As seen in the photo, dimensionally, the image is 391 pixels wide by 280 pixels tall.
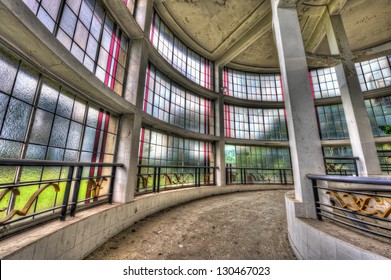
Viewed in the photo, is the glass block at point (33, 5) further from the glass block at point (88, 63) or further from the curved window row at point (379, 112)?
the curved window row at point (379, 112)

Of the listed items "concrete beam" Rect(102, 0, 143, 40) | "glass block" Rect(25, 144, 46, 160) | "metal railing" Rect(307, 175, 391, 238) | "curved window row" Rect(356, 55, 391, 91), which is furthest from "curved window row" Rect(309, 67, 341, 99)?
"glass block" Rect(25, 144, 46, 160)

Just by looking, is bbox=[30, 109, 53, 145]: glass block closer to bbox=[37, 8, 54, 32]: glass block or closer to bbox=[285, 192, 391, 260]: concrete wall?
bbox=[37, 8, 54, 32]: glass block

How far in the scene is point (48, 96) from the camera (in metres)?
2.15

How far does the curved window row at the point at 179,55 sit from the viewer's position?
5240 millimetres

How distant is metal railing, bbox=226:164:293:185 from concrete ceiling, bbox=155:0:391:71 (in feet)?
17.9

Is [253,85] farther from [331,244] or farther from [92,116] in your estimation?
[331,244]

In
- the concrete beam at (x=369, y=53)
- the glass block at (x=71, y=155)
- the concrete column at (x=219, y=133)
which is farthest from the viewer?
the concrete column at (x=219, y=133)

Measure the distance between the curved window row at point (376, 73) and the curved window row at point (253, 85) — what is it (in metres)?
3.99

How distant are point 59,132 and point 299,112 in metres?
4.18

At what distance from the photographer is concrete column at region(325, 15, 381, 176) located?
399cm

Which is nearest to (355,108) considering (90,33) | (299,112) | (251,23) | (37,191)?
(299,112)

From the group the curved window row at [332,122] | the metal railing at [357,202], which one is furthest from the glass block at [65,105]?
the curved window row at [332,122]
